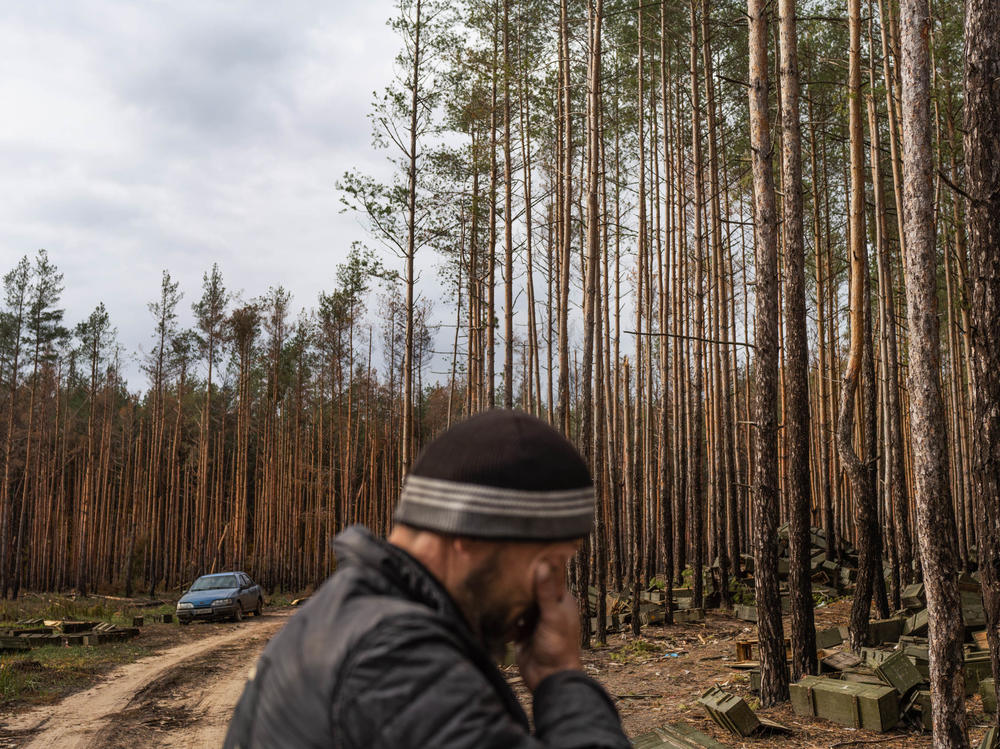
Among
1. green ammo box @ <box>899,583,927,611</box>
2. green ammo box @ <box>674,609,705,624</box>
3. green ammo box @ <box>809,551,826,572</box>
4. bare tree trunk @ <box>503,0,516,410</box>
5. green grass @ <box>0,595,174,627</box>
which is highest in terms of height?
bare tree trunk @ <box>503,0,516,410</box>

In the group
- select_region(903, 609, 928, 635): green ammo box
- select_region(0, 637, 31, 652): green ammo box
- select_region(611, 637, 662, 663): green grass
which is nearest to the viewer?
select_region(903, 609, 928, 635): green ammo box

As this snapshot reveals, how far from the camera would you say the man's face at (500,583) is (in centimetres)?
120

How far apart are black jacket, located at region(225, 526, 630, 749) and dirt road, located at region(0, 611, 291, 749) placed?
25.6ft

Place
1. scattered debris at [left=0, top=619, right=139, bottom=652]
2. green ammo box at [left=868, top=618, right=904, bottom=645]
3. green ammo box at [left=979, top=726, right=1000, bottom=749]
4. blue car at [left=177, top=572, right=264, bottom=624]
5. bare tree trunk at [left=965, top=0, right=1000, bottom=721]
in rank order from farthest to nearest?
blue car at [left=177, top=572, right=264, bottom=624] < scattered debris at [left=0, top=619, right=139, bottom=652] < green ammo box at [left=868, top=618, right=904, bottom=645] < green ammo box at [left=979, top=726, right=1000, bottom=749] < bare tree trunk at [left=965, top=0, right=1000, bottom=721]

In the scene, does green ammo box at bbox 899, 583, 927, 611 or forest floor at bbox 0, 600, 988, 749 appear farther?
green ammo box at bbox 899, 583, 927, 611

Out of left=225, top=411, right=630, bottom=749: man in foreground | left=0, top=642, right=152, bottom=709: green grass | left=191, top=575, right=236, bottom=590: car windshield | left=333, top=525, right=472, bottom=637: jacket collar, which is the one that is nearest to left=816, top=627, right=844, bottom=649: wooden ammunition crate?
left=0, top=642, right=152, bottom=709: green grass

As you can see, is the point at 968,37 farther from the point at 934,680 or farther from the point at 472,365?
the point at 472,365

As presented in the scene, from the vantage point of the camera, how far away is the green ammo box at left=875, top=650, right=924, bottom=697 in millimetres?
8047

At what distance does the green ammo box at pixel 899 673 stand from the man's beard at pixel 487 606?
8299mm

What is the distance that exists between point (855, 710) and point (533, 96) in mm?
14476

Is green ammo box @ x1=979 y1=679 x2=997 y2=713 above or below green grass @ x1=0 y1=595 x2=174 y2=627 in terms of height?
above

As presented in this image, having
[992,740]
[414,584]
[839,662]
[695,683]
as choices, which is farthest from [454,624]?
[695,683]

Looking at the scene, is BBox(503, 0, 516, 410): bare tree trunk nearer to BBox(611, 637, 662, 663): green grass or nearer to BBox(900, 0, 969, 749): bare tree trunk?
BBox(611, 637, 662, 663): green grass

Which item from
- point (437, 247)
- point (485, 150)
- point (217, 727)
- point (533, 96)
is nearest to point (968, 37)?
point (217, 727)
